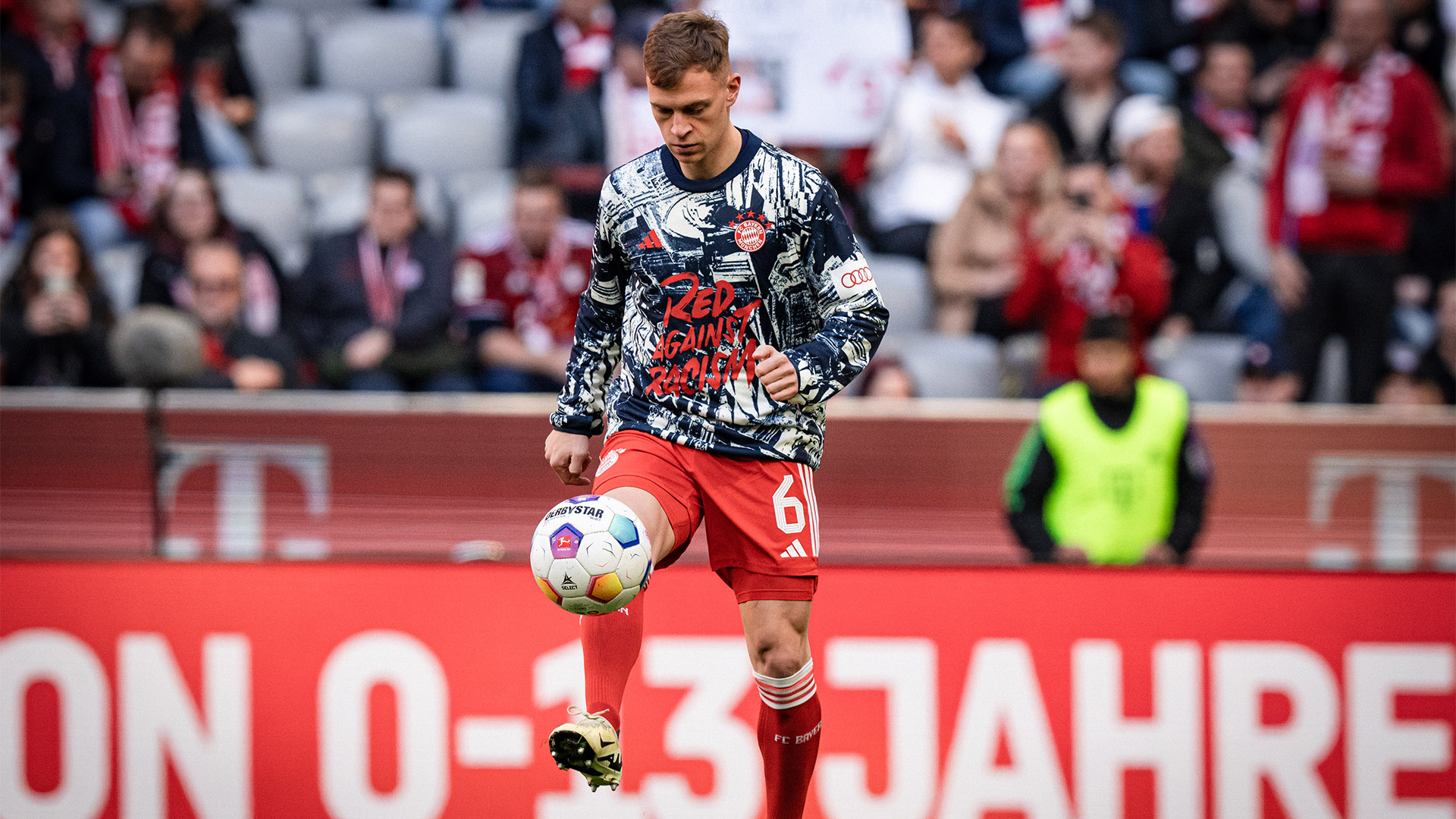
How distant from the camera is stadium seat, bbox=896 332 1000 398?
22.3ft

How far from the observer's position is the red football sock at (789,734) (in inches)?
146

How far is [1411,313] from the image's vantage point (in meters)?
7.88

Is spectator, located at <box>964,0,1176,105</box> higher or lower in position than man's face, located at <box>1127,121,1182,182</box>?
higher

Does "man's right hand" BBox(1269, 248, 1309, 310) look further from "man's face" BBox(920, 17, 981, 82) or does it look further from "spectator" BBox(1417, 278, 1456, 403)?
"man's face" BBox(920, 17, 981, 82)

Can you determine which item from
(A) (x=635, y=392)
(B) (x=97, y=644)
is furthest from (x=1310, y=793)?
(B) (x=97, y=644)

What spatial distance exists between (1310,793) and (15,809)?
13.5 feet

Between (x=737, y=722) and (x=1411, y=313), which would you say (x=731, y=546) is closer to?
(x=737, y=722)

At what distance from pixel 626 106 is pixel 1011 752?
4.26 m

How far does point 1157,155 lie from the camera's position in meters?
7.50

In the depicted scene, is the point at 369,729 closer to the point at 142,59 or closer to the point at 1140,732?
the point at 1140,732

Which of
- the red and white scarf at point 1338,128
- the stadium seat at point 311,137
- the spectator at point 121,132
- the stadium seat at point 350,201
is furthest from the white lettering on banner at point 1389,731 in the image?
the spectator at point 121,132

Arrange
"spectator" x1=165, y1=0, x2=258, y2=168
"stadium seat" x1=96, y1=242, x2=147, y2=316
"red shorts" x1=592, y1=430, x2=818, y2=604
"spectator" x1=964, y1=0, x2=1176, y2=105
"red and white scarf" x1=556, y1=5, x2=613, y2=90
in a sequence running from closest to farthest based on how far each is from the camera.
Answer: "red shorts" x1=592, y1=430, x2=818, y2=604
"stadium seat" x1=96, y1=242, x2=147, y2=316
"red and white scarf" x1=556, y1=5, x2=613, y2=90
"spectator" x1=165, y1=0, x2=258, y2=168
"spectator" x1=964, y1=0, x2=1176, y2=105

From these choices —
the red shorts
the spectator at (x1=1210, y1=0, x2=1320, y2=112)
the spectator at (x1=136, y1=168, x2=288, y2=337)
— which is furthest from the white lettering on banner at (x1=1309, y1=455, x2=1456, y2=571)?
the spectator at (x1=136, y1=168, x2=288, y2=337)

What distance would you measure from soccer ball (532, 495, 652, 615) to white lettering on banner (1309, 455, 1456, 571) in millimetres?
3051
